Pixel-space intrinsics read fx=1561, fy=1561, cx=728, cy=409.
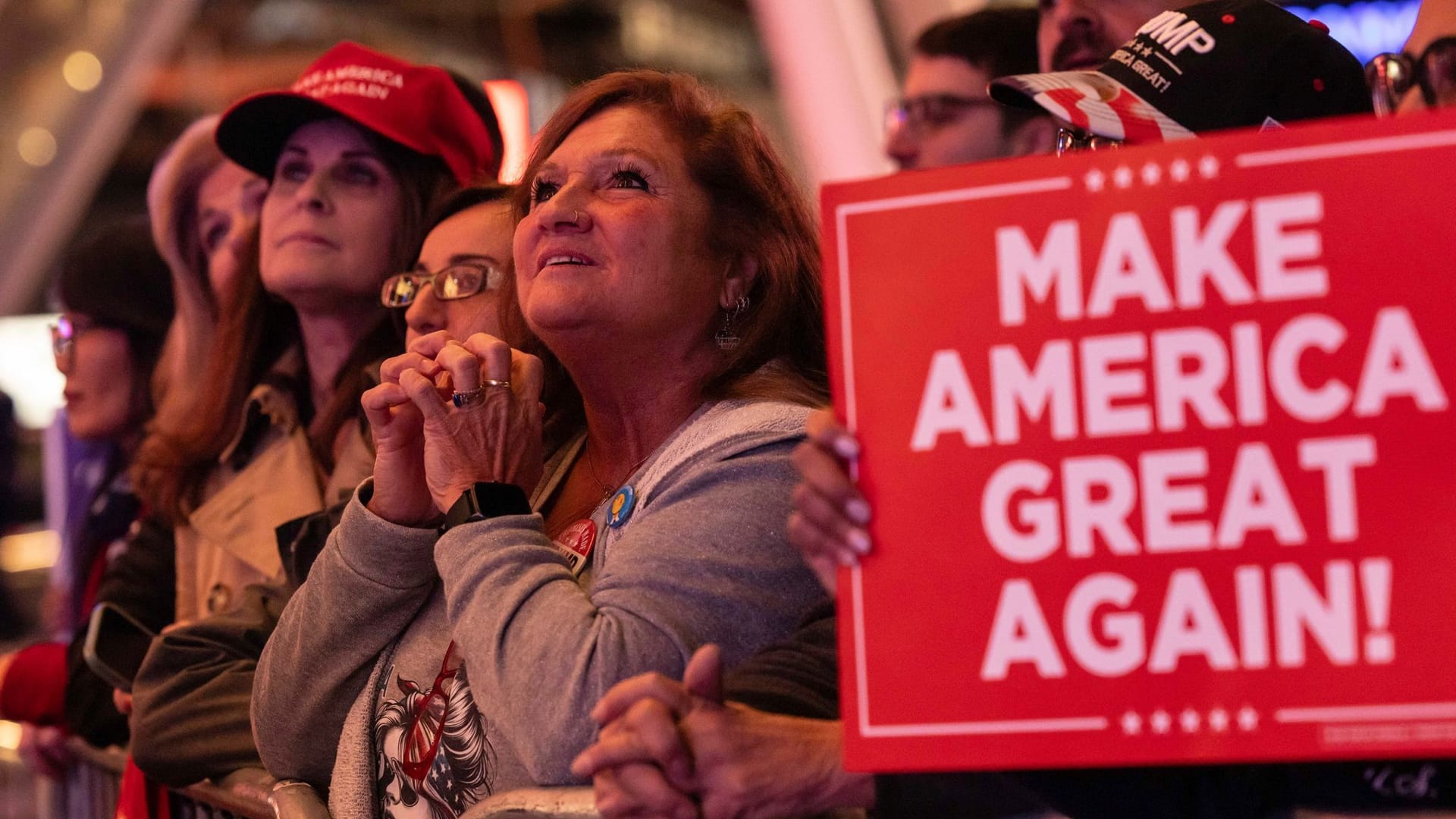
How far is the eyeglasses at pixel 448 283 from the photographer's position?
2479 millimetres

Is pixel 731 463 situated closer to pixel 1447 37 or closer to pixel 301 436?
pixel 1447 37

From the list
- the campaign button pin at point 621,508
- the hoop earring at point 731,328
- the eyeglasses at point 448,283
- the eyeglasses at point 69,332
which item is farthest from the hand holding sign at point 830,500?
the eyeglasses at point 69,332

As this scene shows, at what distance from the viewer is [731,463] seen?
1.75 metres

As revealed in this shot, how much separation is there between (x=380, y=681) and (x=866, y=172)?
4.14 metres

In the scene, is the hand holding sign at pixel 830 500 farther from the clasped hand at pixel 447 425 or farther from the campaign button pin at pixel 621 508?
the clasped hand at pixel 447 425

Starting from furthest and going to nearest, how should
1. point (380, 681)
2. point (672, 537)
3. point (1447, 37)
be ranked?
point (380, 681), point (672, 537), point (1447, 37)

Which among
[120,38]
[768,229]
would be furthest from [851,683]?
[120,38]

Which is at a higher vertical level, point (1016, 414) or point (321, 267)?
point (321, 267)

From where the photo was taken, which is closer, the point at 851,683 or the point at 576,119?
the point at 851,683

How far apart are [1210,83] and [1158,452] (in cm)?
68

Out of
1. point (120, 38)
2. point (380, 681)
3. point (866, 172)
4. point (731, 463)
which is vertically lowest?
point (380, 681)

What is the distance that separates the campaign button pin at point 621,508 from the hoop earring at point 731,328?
0.97 ft

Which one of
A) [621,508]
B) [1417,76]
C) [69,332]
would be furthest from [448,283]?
[69,332]

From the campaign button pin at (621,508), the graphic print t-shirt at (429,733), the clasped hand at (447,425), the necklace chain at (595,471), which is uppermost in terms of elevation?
the clasped hand at (447,425)
